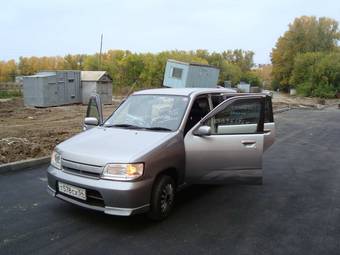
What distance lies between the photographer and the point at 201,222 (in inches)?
178

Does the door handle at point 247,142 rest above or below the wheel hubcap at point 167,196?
above

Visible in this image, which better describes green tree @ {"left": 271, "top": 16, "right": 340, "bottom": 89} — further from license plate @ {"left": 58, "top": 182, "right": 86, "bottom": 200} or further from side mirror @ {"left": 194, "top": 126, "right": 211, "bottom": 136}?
license plate @ {"left": 58, "top": 182, "right": 86, "bottom": 200}

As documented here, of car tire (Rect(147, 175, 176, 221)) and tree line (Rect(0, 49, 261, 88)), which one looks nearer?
car tire (Rect(147, 175, 176, 221))

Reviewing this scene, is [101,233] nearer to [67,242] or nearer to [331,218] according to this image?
[67,242]

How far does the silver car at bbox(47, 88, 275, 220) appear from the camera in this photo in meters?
4.04

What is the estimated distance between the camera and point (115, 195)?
3959mm

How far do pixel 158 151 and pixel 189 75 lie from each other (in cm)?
2349

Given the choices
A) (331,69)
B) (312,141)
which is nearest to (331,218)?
(312,141)

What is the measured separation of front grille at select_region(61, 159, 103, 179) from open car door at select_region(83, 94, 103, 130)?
1.33 m

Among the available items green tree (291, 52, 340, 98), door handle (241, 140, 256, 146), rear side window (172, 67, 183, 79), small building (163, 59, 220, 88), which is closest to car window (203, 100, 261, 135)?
door handle (241, 140, 256, 146)

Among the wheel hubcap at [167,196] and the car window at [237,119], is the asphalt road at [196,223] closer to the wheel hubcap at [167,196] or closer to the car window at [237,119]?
the wheel hubcap at [167,196]

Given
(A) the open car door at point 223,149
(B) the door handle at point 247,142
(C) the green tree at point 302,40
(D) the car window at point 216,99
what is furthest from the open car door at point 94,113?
(C) the green tree at point 302,40

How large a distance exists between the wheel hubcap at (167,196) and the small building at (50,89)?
21.5 metres

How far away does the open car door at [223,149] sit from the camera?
4821 millimetres
